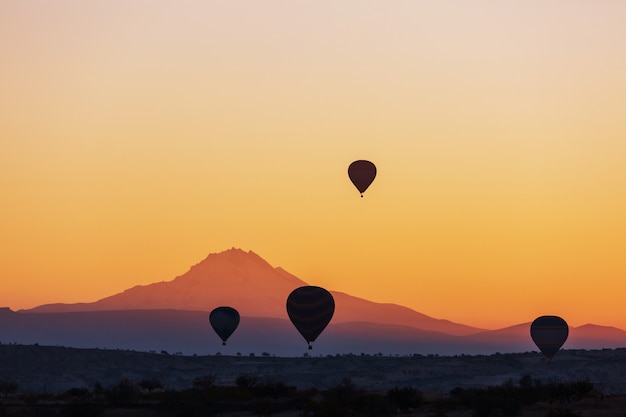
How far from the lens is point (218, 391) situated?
95062 mm

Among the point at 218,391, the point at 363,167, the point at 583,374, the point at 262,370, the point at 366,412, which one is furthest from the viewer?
the point at 262,370

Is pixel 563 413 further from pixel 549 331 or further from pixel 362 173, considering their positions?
pixel 549 331

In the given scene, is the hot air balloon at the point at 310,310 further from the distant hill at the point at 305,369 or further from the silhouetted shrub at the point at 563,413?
the silhouetted shrub at the point at 563,413

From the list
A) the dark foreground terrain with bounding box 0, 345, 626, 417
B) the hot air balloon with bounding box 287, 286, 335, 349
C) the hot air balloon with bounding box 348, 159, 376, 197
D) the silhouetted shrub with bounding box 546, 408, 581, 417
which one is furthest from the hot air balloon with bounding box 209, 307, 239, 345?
the silhouetted shrub with bounding box 546, 408, 581, 417

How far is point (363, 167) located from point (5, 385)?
134 ft

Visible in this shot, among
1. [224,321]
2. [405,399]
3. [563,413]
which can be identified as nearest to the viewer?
[563,413]

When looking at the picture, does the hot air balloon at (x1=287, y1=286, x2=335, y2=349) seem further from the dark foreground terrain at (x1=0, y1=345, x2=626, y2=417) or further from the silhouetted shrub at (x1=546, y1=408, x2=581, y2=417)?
the silhouetted shrub at (x1=546, y1=408, x2=581, y2=417)

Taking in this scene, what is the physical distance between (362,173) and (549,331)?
29.3 m

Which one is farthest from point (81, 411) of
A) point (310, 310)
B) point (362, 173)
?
point (362, 173)

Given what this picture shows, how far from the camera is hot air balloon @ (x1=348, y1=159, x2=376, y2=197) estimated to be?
130000mm

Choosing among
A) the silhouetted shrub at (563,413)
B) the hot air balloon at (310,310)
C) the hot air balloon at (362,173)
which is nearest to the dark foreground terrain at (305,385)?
the silhouetted shrub at (563,413)

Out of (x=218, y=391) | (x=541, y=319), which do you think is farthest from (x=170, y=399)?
(x=541, y=319)

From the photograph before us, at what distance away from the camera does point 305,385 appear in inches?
6220

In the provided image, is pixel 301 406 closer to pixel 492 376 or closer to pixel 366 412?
pixel 366 412
